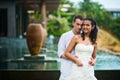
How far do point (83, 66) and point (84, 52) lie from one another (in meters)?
0.12

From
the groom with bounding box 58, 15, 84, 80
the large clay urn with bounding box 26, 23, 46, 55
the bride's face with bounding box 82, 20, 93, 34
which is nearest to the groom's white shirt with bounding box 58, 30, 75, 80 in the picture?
the groom with bounding box 58, 15, 84, 80

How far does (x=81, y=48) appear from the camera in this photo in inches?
122

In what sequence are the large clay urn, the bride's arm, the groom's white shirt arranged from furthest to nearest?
the large clay urn
the groom's white shirt
the bride's arm

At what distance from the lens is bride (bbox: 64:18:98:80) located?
122 inches

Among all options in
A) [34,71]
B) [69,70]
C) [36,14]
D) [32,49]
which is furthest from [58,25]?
[69,70]

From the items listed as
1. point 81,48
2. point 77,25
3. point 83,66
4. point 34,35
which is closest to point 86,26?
point 77,25

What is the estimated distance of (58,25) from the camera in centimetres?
2719

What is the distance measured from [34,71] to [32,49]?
2.13 meters

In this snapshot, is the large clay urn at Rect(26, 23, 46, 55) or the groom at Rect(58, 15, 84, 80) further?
the large clay urn at Rect(26, 23, 46, 55)

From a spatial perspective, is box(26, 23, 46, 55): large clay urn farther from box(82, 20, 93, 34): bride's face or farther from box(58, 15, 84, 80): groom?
box(82, 20, 93, 34): bride's face

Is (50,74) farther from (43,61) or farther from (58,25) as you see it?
(58,25)

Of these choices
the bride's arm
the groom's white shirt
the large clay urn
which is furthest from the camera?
the large clay urn

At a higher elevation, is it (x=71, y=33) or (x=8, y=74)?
(x=71, y=33)

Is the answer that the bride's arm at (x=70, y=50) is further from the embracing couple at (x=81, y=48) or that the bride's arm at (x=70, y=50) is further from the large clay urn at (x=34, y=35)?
the large clay urn at (x=34, y=35)
